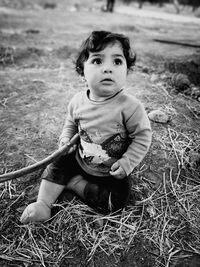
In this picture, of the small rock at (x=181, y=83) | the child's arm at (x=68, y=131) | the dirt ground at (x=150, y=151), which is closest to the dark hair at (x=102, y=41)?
the child's arm at (x=68, y=131)

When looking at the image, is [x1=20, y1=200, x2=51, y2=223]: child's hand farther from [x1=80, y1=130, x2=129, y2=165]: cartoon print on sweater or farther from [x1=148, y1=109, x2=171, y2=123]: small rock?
[x1=148, y1=109, x2=171, y2=123]: small rock

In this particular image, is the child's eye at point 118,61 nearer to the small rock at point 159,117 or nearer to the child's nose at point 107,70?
the child's nose at point 107,70

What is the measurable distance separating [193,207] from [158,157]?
0.48 metres

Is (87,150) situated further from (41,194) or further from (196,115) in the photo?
(196,115)

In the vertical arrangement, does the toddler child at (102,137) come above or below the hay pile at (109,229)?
above

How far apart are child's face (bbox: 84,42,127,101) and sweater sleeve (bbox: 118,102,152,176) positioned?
0.19 metres

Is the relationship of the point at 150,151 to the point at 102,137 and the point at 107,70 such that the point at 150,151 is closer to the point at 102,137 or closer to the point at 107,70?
the point at 102,137

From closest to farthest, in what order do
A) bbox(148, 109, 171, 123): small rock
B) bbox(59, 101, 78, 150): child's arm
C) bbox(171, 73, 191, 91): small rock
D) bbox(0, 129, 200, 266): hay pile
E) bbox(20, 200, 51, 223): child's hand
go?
1. bbox(0, 129, 200, 266): hay pile
2. bbox(20, 200, 51, 223): child's hand
3. bbox(59, 101, 78, 150): child's arm
4. bbox(148, 109, 171, 123): small rock
5. bbox(171, 73, 191, 91): small rock

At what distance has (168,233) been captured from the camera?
55.9 inches

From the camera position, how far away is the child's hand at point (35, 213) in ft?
4.62

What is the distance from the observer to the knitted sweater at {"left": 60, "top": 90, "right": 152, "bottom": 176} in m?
1.40

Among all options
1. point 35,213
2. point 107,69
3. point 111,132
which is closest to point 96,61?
point 107,69

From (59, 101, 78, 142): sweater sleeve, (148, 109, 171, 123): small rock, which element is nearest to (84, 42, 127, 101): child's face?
(59, 101, 78, 142): sweater sleeve

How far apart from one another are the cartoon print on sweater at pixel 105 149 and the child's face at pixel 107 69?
0.30m
